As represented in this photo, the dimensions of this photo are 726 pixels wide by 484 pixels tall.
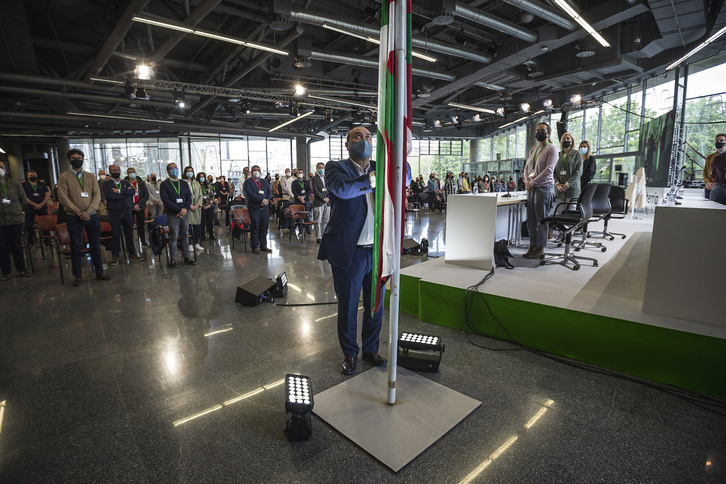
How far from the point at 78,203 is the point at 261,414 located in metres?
4.63

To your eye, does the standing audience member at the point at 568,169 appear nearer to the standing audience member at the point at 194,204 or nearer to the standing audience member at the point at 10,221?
the standing audience member at the point at 194,204

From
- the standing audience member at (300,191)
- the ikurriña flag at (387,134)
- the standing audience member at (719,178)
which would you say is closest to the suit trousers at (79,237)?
the standing audience member at (300,191)

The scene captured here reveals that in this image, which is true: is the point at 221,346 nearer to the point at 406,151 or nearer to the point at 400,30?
the point at 406,151

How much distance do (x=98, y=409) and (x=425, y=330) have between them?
2.45 m

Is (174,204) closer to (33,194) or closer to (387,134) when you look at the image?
(33,194)

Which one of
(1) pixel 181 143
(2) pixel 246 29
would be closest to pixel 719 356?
(2) pixel 246 29

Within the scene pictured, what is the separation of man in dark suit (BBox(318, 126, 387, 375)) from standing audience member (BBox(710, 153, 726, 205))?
562 centimetres

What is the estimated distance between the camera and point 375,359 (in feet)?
8.56

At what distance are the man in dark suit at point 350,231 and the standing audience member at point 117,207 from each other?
571 centimetres

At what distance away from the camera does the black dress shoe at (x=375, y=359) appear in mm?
2604

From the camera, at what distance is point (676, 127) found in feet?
32.4

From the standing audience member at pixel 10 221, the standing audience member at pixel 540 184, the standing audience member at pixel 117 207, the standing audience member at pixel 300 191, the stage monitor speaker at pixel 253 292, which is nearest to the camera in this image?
the stage monitor speaker at pixel 253 292

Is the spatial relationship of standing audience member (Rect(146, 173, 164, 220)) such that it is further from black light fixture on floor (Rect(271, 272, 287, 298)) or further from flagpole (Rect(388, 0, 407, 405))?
flagpole (Rect(388, 0, 407, 405))

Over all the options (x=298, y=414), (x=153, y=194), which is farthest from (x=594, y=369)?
(x=153, y=194)
